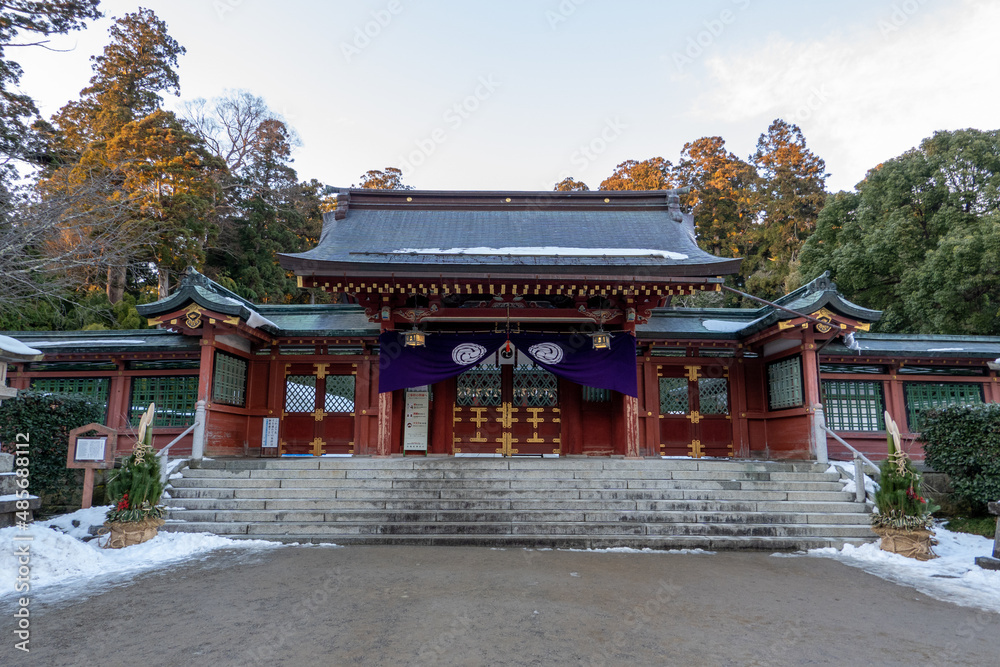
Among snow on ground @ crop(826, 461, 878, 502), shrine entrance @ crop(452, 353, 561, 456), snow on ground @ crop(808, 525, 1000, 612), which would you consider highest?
shrine entrance @ crop(452, 353, 561, 456)

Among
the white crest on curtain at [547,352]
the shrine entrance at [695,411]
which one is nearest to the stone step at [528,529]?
the white crest on curtain at [547,352]

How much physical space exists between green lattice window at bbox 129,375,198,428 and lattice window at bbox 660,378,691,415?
10.3 m

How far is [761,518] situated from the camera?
27.7ft

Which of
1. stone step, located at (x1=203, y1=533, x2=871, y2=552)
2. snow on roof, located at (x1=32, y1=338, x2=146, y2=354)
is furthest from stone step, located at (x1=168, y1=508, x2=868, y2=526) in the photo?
snow on roof, located at (x1=32, y1=338, x2=146, y2=354)

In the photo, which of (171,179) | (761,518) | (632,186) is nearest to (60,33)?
(761,518)

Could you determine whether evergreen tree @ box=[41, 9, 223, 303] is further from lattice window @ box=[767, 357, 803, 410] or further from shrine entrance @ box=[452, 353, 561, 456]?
lattice window @ box=[767, 357, 803, 410]

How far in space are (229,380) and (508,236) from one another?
22.5 feet

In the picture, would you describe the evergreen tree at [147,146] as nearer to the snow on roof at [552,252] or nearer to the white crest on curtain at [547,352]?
the snow on roof at [552,252]

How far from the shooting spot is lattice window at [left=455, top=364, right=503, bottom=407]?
13.0m

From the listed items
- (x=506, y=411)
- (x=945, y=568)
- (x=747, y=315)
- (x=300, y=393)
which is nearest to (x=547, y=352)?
(x=506, y=411)

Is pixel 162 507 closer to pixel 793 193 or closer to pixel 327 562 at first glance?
pixel 327 562

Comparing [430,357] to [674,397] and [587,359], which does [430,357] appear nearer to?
[587,359]

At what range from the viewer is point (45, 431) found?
9.39 meters

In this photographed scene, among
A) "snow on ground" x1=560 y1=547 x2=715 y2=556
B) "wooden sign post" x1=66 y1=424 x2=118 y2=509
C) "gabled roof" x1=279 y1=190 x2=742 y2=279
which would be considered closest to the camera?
"snow on ground" x1=560 y1=547 x2=715 y2=556
